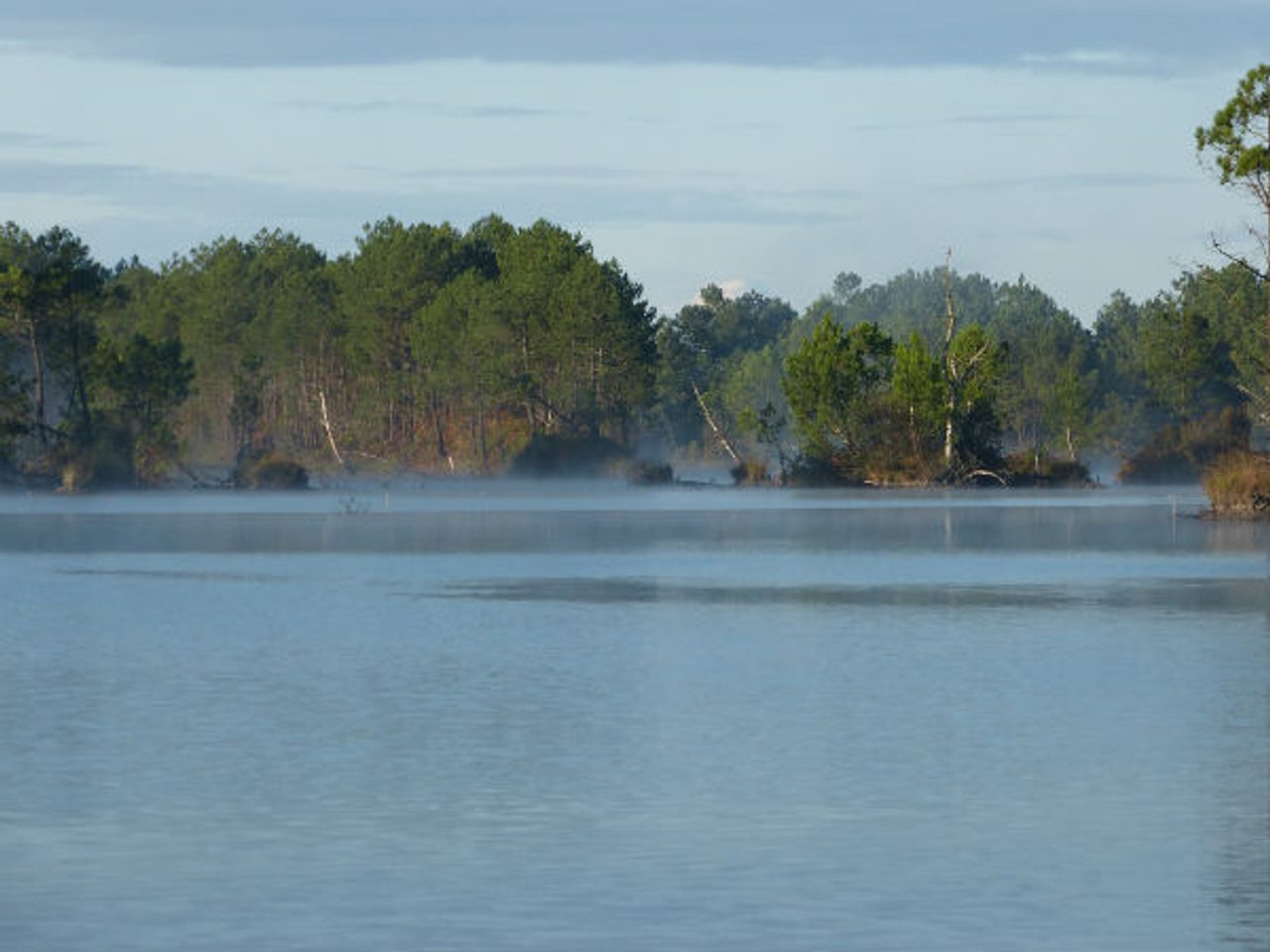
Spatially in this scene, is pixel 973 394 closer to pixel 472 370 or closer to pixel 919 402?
pixel 919 402

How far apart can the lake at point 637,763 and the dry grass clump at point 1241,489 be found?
25539 millimetres

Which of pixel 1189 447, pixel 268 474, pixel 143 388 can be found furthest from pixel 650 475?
pixel 143 388

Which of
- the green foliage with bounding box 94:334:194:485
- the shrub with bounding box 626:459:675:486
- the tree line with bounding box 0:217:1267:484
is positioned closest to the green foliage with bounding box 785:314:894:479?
the tree line with bounding box 0:217:1267:484

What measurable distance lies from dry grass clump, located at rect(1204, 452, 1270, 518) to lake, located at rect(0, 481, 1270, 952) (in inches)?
1005

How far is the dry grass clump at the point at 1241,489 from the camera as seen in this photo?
70812 millimetres

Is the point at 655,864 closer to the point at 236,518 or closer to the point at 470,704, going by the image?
the point at 470,704

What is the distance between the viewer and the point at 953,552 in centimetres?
5562

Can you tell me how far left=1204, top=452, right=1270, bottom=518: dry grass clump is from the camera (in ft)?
232

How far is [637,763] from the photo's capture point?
64.9 feet

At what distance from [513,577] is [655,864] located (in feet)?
106

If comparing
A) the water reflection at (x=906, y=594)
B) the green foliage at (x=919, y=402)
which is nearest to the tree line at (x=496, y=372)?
the green foliage at (x=919, y=402)

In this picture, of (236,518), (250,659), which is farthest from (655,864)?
(236,518)

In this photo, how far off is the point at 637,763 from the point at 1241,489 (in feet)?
178

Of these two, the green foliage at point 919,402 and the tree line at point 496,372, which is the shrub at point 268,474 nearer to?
the tree line at point 496,372
